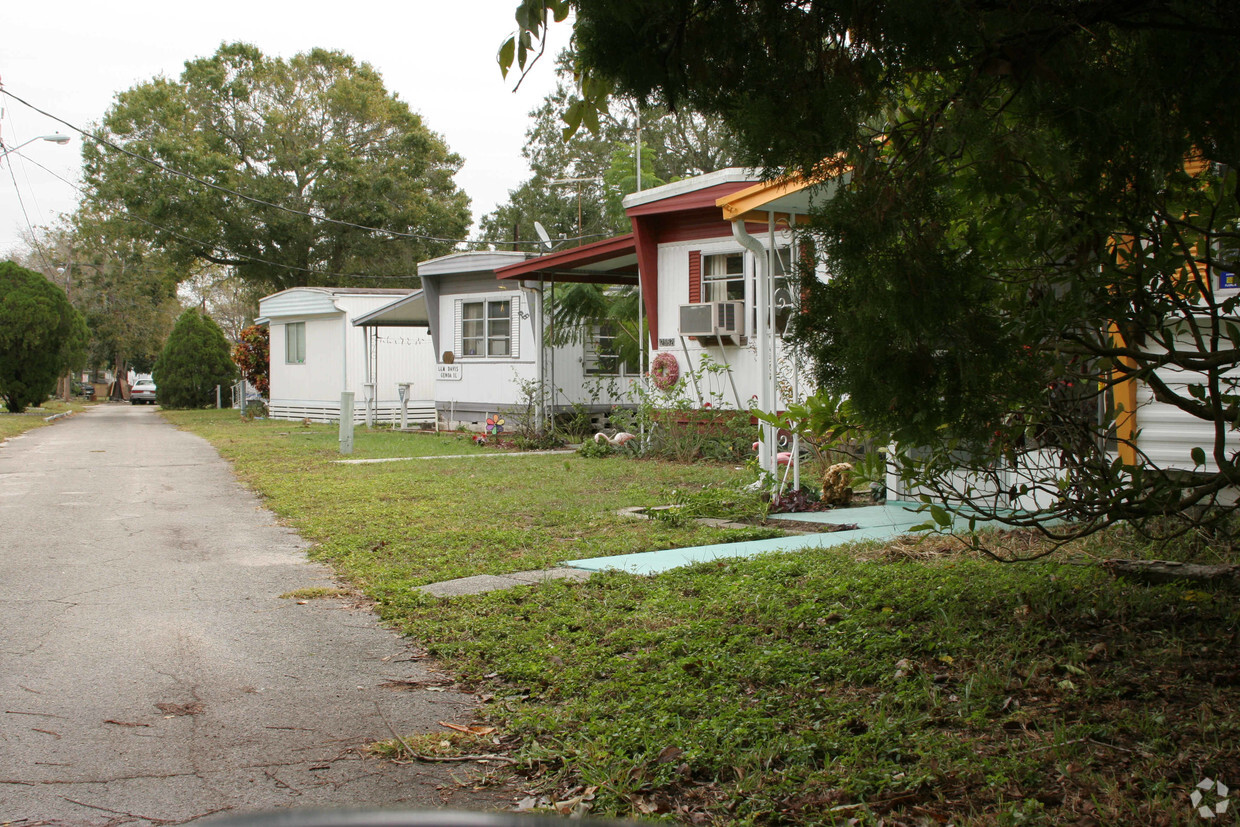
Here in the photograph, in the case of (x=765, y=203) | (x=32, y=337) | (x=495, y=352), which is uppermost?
(x=32, y=337)

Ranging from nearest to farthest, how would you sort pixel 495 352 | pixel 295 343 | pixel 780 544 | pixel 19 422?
pixel 780 544
pixel 495 352
pixel 19 422
pixel 295 343

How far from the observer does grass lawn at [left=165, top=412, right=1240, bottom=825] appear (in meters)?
2.99

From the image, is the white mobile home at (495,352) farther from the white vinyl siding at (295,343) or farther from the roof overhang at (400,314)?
the white vinyl siding at (295,343)

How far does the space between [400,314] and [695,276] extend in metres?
10.1

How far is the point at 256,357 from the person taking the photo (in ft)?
109

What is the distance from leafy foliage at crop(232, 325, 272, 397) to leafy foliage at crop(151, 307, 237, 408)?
3338mm

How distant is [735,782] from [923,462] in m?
1.85

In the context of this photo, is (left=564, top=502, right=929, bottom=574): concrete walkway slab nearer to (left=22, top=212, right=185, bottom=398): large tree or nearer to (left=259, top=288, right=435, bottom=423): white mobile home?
(left=259, top=288, right=435, bottom=423): white mobile home

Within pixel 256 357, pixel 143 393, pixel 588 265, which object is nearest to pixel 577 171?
pixel 256 357

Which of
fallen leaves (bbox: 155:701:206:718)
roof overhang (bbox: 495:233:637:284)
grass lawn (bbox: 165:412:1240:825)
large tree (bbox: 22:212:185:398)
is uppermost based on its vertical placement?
large tree (bbox: 22:212:185:398)

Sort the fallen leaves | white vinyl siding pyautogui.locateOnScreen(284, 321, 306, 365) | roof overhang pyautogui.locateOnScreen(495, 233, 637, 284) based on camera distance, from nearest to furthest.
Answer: the fallen leaves < roof overhang pyautogui.locateOnScreen(495, 233, 637, 284) < white vinyl siding pyautogui.locateOnScreen(284, 321, 306, 365)

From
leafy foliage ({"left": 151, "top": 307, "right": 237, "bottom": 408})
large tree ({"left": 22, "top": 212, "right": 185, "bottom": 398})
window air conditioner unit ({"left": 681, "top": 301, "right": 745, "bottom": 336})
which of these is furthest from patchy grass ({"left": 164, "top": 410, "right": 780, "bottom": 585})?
large tree ({"left": 22, "top": 212, "right": 185, "bottom": 398})

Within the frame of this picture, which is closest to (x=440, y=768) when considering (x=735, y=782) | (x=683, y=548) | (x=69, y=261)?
(x=735, y=782)

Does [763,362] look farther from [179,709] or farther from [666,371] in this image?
[179,709]
